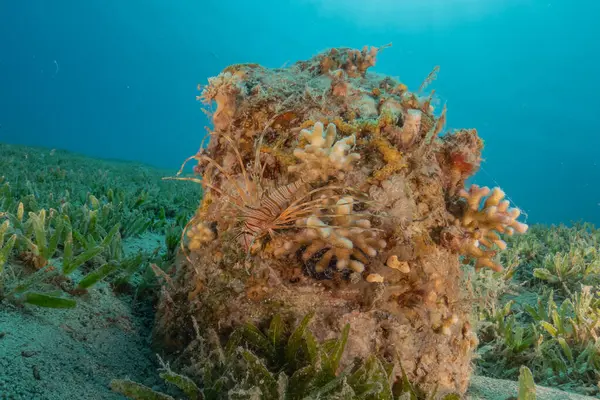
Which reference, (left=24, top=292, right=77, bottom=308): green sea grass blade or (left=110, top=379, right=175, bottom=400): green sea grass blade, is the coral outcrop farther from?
(left=24, top=292, right=77, bottom=308): green sea grass blade

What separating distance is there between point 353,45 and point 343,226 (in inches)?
5548

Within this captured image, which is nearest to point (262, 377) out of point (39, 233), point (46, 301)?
point (46, 301)

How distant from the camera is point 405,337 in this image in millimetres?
2273

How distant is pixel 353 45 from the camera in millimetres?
132250

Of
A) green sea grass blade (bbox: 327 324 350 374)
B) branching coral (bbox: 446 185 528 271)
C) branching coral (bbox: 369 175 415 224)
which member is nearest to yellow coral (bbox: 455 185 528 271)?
branching coral (bbox: 446 185 528 271)

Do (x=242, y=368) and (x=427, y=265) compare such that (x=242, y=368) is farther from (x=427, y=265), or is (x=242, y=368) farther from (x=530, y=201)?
(x=530, y=201)

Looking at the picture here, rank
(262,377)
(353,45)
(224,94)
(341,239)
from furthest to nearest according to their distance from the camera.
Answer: (353,45), (224,94), (341,239), (262,377)

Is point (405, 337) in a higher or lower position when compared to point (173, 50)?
lower

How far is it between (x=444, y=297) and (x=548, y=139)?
117207 millimetres

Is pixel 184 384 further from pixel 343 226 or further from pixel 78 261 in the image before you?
pixel 78 261

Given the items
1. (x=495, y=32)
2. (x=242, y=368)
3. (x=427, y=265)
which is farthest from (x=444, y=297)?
(x=495, y=32)

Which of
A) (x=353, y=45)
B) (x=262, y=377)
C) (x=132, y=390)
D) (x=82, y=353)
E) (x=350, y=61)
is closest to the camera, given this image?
(x=132, y=390)

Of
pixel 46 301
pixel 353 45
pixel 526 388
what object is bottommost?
pixel 46 301

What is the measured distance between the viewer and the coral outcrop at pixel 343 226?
2.26 meters
